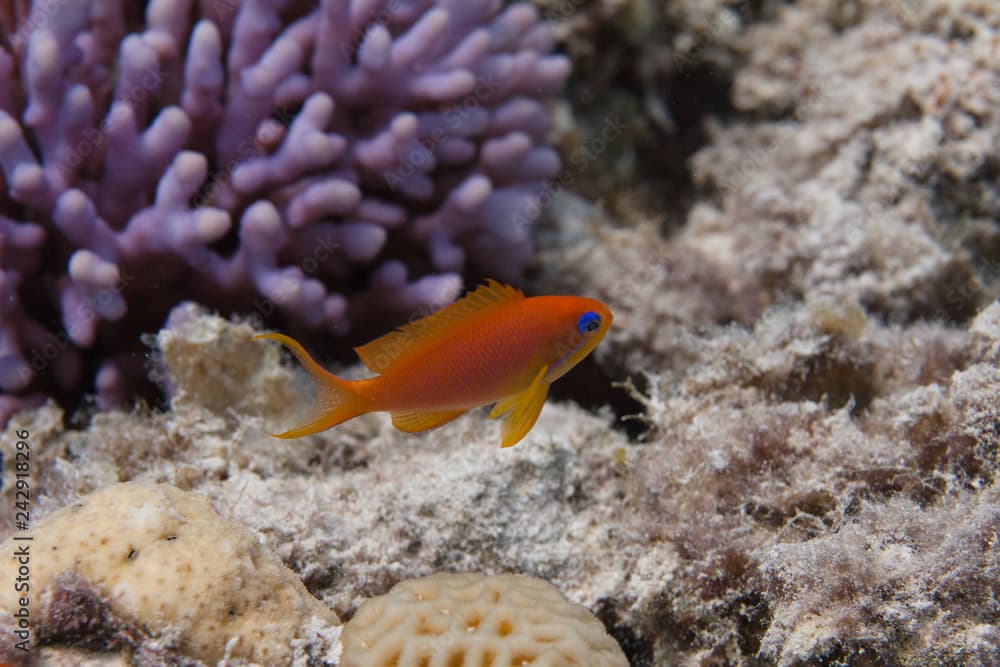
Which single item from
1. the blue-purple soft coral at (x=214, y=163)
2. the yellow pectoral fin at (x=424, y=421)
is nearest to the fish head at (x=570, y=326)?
the yellow pectoral fin at (x=424, y=421)

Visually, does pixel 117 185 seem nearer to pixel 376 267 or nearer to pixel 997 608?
pixel 376 267

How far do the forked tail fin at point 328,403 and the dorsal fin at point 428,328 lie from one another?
11cm

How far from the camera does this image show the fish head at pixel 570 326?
2149 mm

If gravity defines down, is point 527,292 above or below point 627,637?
above

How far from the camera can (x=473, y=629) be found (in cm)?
228

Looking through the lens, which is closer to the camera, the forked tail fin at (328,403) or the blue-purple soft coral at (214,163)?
the forked tail fin at (328,403)

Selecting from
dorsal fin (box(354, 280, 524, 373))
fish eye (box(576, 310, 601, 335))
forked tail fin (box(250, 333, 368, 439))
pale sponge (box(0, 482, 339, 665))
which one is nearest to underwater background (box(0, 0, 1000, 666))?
pale sponge (box(0, 482, 339, 665))

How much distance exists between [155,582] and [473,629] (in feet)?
3.21

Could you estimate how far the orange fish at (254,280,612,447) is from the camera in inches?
81.7

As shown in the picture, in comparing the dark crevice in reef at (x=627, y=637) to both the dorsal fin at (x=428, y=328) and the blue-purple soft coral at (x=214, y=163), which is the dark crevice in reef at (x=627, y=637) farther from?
Result: the blue-purple soft coral at (x=214, y=163)

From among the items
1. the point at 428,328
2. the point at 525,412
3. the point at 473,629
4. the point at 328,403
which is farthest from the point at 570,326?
the point at 473,629

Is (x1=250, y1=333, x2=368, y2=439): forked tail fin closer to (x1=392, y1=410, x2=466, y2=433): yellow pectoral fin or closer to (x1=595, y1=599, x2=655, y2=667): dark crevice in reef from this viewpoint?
(x1=392, y1=410, x2=466, y2=433): yellow pectoral fin

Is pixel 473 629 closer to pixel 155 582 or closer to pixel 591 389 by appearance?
pixel 155 582

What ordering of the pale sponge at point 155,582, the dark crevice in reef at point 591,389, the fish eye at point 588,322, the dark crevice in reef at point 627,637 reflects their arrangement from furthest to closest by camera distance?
the dark crevice in reef at point 591,389, the dark crevice in reef at point 627,637, the fish eye at point 588,322, the pale sponge at point 155,582
